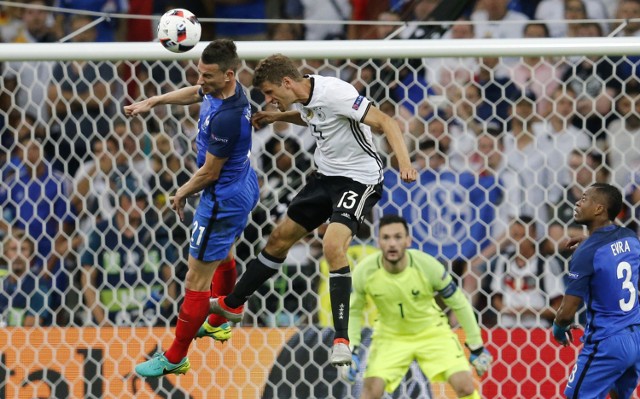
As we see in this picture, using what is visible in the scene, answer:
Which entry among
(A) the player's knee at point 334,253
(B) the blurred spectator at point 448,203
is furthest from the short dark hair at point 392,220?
(A) the player's knee at point 334,253

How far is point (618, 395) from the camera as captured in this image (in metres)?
6.29

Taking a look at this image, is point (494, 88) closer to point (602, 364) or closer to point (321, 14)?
point (321, 14)

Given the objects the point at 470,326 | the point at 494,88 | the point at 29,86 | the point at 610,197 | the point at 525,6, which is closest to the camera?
the point at 610,197

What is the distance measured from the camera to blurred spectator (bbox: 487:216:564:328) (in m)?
7.06

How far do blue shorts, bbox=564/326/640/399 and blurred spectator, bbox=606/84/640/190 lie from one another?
4.16 feet

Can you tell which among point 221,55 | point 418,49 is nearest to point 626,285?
point 418,49

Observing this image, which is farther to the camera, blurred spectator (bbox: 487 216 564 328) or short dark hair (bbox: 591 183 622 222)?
blurred spectator (bbox: 487 216 564 328)

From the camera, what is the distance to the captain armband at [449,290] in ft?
23.1

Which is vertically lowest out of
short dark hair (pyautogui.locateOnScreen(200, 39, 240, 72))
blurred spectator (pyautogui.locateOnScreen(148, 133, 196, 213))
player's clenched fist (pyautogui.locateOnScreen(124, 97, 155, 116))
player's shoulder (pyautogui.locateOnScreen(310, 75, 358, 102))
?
blurred spectator (pyautogui.locateOnScreen(148, 133, 196, 213))

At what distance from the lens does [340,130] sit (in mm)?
5637

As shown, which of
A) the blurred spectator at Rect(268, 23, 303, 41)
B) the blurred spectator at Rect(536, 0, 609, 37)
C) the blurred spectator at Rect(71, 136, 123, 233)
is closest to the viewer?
the blurred spectator at Rect(71, 136, 123, 233)

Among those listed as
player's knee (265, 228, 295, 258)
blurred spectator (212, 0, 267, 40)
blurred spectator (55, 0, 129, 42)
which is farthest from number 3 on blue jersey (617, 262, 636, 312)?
blurred spectator (55, 0, 129, 42)

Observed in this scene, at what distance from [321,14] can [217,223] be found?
3.72m

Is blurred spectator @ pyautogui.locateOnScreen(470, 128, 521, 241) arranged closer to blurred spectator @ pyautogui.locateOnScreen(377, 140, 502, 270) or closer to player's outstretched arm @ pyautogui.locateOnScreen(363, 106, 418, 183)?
blurred spectator @ pyautogui.locateOnScreen(377, 140, 502, 270)
